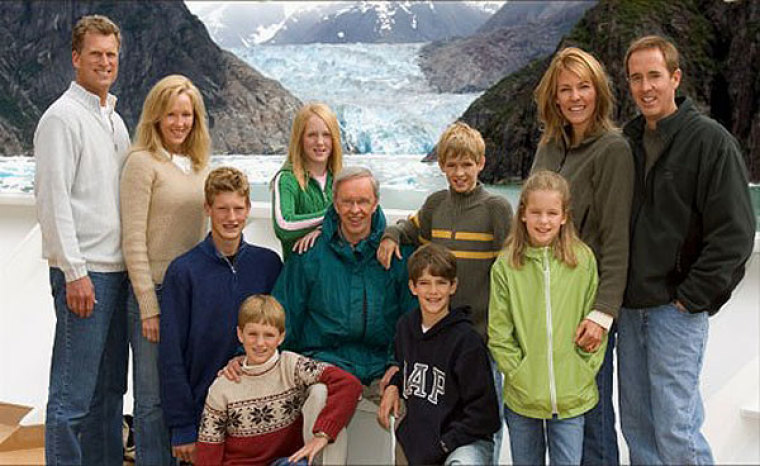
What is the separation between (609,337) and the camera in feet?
5.49

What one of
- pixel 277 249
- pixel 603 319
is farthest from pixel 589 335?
pixel 277 249

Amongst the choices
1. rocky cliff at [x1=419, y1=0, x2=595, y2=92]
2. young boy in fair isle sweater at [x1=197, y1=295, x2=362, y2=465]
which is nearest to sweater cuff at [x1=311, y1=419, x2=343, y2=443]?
young boy in fair isle sweater at [x1=197, y1=295, x2=362, y2=465]

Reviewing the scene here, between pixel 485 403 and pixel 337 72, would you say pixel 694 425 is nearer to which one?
pixel 485 403

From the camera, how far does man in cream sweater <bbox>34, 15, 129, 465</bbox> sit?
1715mm

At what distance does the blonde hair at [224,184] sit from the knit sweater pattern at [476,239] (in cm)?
45

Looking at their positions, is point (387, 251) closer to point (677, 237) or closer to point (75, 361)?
point (677, 237)

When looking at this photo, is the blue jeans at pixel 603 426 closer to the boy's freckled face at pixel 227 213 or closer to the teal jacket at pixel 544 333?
the teal jacket at pixel 544 333

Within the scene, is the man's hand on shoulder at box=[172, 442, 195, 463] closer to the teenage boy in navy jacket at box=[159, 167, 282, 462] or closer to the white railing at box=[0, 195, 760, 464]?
the teenage boy in navy jacket at box=[159, 167, 282, 462]

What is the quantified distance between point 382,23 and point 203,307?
31.4 ft

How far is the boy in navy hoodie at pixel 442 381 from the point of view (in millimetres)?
1565

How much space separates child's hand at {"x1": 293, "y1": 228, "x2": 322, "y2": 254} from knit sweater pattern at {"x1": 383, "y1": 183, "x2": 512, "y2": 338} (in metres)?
0.29

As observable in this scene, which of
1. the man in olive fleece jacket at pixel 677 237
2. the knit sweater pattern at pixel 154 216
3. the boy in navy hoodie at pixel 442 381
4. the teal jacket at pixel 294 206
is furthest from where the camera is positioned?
the teal jacket at pixel 294 206

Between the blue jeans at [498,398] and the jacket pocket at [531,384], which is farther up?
→ the jacket pocket at [531,384]

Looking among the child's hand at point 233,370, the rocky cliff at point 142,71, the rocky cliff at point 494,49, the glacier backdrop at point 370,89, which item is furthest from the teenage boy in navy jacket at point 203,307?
the rocky cliff at point 494,49
